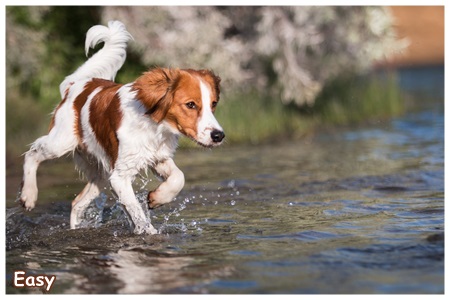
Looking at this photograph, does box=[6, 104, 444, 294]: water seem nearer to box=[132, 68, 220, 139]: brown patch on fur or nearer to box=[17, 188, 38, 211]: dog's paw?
box=[17, 188, 38, 211]: dog's paw

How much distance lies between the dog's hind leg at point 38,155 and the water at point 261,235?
33 cm

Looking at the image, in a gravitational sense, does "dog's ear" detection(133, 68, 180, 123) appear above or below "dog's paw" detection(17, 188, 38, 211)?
above

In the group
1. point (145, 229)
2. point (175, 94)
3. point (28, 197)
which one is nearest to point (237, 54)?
Result: point (28, 197)

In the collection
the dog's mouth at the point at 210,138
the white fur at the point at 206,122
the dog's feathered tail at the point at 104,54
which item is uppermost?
the dog's feathered tail at the point at 104,54

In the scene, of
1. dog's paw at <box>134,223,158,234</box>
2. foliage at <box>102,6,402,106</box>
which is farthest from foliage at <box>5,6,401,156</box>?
dog's paw at <box>134,223,158,234</box>

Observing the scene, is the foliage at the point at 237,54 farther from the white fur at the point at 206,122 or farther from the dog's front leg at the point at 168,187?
the white fur at the point at 206,122

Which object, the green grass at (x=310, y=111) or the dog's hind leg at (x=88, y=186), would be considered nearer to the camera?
the dog's hind leg at (x=88, y=186)

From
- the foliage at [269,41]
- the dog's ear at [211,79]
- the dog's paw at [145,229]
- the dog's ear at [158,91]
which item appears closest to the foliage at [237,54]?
the foliage at [269,41]

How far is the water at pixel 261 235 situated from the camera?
5.43 metres

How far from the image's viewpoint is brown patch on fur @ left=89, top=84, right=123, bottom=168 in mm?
7012

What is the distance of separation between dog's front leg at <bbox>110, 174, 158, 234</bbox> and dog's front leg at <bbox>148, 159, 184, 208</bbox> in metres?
0.15

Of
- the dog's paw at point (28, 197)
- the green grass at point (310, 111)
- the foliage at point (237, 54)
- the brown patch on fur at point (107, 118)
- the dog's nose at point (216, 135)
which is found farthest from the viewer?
the green grass at point (310, 111)

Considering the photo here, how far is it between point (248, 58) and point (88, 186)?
8.39 metres

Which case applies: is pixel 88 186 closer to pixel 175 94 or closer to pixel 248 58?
pixel 175 94
